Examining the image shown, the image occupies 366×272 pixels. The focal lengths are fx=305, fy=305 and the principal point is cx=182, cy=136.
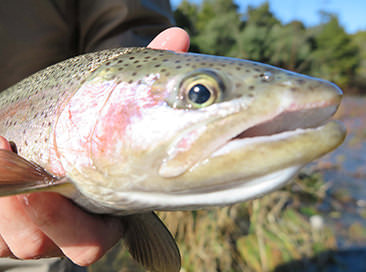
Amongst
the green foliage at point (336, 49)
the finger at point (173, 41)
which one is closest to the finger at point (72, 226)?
the finger at point (173, 41)

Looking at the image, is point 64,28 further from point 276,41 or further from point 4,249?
point 276,41

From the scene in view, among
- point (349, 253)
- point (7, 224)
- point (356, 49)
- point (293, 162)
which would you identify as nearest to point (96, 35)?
point (7, 224)

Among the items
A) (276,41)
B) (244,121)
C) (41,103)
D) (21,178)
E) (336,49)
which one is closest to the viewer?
(244,121)

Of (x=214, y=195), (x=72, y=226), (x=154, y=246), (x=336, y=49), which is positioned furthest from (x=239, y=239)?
(x=336, y=49)

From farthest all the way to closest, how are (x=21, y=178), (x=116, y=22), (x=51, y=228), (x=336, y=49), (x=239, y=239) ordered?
(x=336, y=49) → (x=239, y=239) → (x=116, y=22) → (x=51, y=228) → (x=21, y=178)

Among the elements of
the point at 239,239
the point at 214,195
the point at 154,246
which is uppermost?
the point at 214,195

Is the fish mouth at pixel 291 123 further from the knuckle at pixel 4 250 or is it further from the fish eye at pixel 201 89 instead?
the knuckle at pixel 4 250
